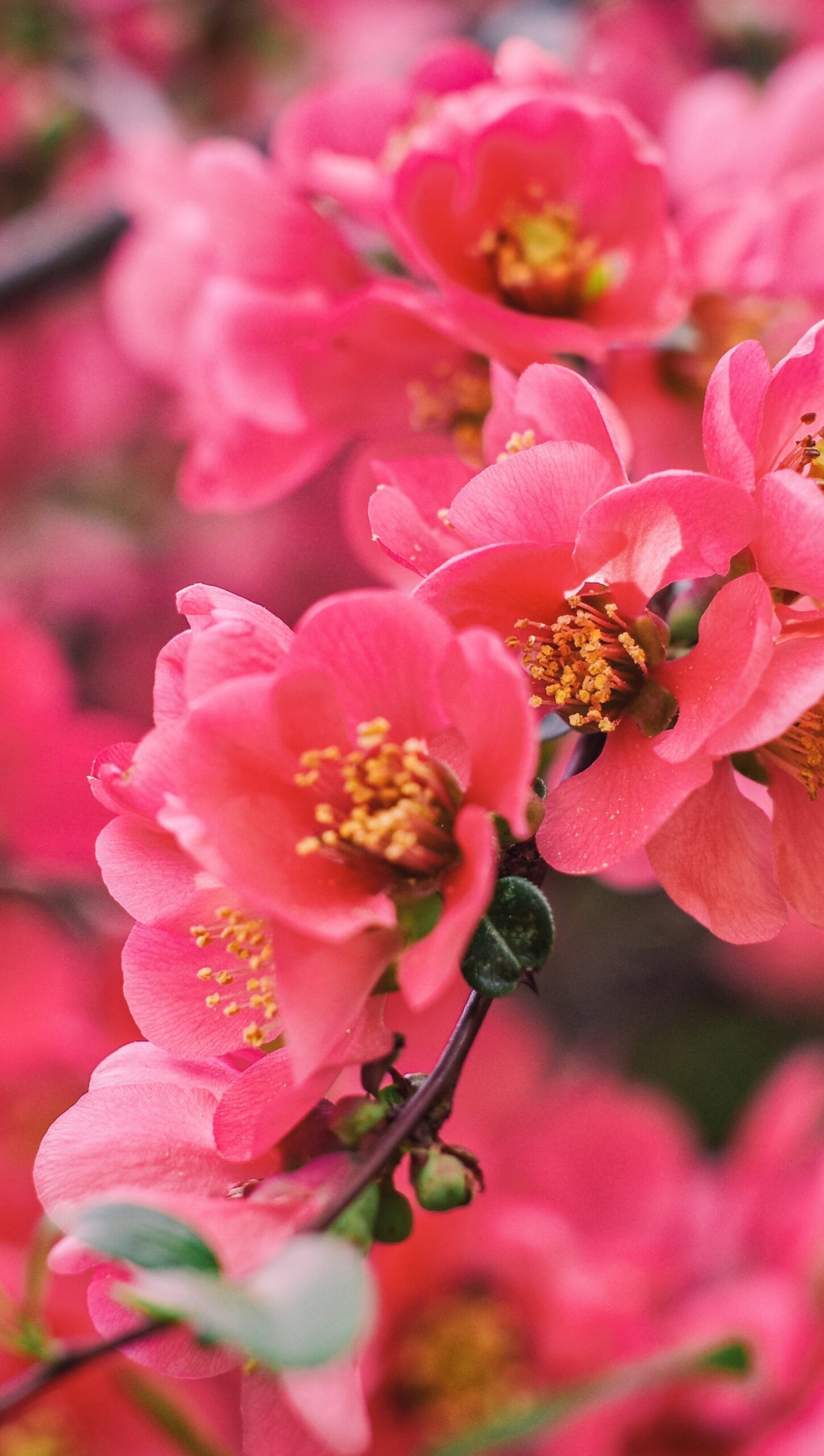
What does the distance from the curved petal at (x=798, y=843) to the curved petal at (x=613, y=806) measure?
67 millimetres

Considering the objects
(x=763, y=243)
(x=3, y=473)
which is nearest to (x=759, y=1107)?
(x=763, y=243)

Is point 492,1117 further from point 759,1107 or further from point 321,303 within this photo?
point 321,303

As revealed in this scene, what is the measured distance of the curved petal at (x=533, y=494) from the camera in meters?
0.46

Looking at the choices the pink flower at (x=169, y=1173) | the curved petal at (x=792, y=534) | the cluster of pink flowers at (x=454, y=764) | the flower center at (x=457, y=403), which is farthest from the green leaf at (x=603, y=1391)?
the flower center at (x=457, y=403)

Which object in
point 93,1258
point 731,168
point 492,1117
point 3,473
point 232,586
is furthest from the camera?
Result: point 3,473

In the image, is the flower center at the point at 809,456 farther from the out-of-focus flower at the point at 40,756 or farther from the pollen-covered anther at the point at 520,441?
the out-of-focus flower at the point at 40,756

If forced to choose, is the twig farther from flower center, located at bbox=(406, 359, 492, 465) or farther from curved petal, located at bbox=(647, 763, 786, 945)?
flower center, located at bbox=(406, 359, 492, 465)

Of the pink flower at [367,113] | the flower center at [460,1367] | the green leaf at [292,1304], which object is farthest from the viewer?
the flower center at [460,1367]

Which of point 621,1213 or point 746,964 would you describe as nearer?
point 621,1213

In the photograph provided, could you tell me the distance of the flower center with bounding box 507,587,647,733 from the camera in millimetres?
491

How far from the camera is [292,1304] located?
0.31 metres

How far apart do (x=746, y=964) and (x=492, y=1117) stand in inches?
24.0

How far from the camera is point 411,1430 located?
3.16ft

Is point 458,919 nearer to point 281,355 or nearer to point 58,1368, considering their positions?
point 58,1368
